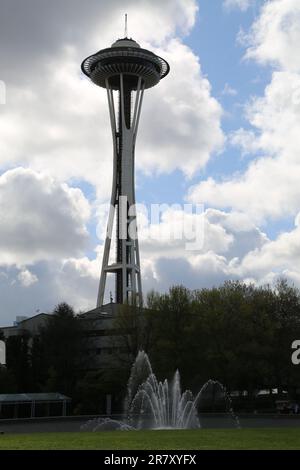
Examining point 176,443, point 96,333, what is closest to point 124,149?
point 96,333

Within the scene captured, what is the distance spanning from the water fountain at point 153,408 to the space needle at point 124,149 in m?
40.1

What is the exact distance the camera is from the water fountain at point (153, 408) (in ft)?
118

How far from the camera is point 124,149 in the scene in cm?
9800

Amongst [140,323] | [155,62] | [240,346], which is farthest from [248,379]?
[155,62]

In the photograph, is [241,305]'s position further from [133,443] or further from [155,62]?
[155,62]

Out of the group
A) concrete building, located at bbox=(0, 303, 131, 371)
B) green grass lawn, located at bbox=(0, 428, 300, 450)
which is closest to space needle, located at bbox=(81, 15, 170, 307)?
concrete building, located at bbox=(0, 303, 131, 371)

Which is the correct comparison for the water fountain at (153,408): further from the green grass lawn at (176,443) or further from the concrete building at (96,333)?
the green grass lawn at (176,443)

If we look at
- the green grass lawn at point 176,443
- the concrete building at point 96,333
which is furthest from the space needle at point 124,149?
the green grass lawn at point 176,443

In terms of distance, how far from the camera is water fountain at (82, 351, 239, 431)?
118 feet

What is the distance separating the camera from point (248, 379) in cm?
5791

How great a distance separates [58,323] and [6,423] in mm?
22041

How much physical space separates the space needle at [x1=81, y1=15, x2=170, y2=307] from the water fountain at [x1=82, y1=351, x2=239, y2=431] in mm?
40148

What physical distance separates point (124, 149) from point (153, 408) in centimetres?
6347

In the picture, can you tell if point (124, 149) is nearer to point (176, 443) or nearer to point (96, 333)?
point (96, 333)
